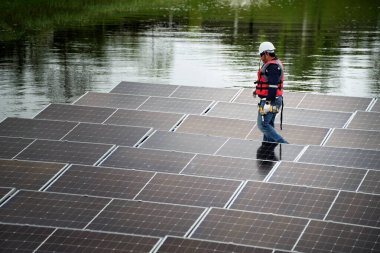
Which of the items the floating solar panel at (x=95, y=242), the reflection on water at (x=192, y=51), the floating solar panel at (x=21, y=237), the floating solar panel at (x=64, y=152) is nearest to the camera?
the floating solar panel at (x=95, y=242)

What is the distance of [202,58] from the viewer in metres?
30.6

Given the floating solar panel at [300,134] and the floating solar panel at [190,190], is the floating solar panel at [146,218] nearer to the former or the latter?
the floating solar panel at [190,190]

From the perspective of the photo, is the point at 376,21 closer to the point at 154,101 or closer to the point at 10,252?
the point at 154,101

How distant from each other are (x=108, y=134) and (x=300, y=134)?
3.73 metres

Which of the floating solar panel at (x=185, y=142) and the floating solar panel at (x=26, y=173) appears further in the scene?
the floating solar panel at (x=185, y=142)

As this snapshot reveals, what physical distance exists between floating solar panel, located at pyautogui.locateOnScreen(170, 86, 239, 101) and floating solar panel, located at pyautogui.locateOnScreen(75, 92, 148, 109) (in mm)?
939

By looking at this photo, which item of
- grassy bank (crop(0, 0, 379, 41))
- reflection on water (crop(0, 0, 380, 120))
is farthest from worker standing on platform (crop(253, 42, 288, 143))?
grassy bank (crop(0, 0, 379, 41))

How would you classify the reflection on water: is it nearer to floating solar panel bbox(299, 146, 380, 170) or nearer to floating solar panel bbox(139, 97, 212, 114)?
floating solar panel bbox(139, 97, 212, 114)

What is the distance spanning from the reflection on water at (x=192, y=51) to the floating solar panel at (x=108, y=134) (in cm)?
570

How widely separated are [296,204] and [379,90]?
45.0 feet

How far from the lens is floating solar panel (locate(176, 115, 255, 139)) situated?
17781 millimetres

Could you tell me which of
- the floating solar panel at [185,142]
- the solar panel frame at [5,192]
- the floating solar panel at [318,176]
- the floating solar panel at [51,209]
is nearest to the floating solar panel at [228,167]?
the floating solar panel at [318,176]

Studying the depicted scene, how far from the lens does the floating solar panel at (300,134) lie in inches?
682

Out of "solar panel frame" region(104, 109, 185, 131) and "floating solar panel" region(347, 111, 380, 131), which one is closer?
"floating solar panel" region(347, 111, 380, 131)
